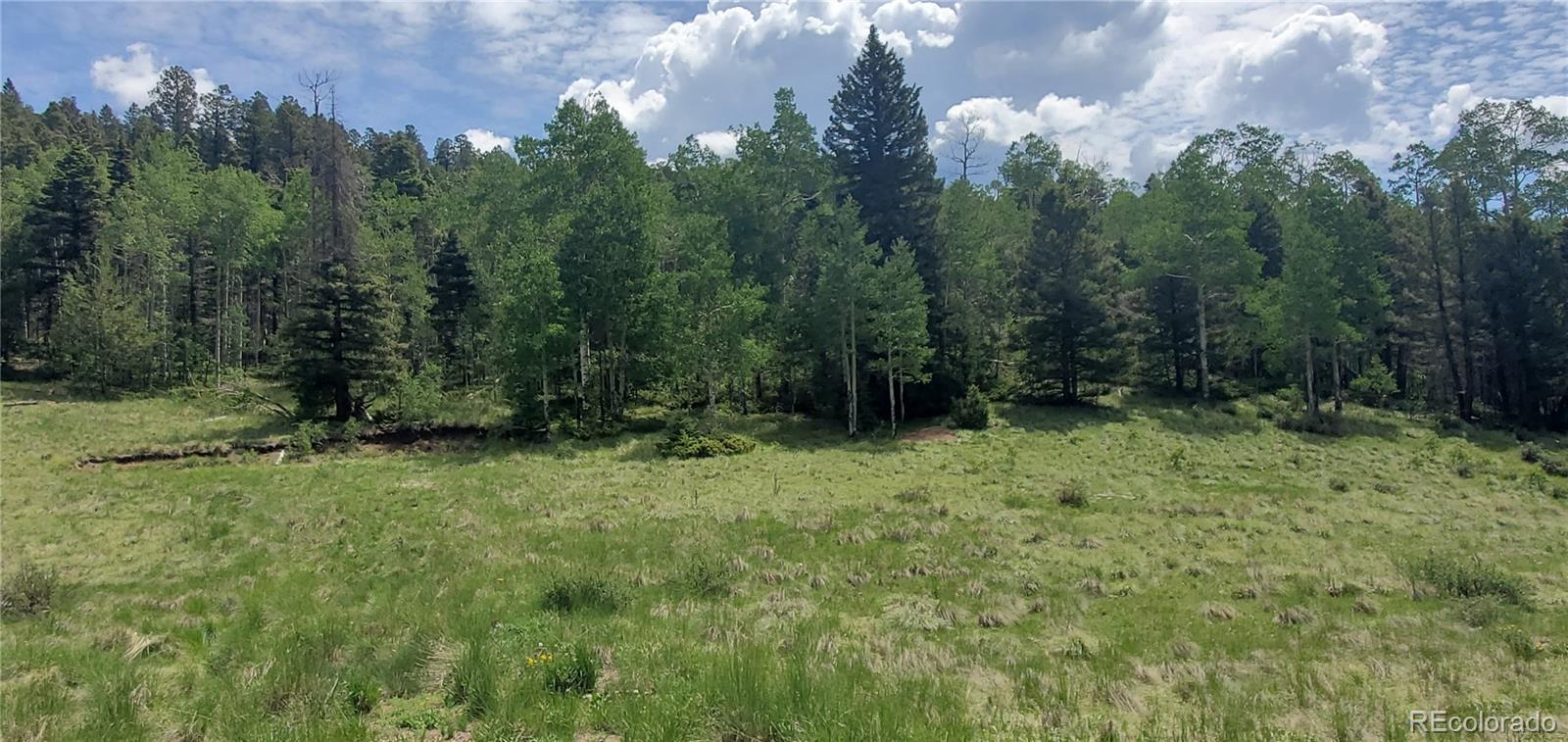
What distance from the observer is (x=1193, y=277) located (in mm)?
42969

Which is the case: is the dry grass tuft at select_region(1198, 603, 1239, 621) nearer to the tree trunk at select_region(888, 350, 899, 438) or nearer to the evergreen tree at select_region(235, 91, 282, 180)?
the tree trunk at select_region(888, 350, 899, 438)

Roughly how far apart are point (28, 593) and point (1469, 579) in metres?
22.8

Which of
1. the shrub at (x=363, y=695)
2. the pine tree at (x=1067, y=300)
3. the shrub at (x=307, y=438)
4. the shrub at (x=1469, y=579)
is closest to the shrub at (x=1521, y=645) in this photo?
the shrub at (x=1469, y=579)

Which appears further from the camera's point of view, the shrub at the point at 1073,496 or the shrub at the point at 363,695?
the shrub at the point at 1073,496

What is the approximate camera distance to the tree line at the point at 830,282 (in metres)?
35.8

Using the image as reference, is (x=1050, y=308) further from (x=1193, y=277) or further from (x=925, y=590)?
(x=925, y=590)

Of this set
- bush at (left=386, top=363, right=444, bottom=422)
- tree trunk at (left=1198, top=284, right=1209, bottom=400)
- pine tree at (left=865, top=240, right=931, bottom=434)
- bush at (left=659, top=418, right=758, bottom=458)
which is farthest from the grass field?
tree trunk at (left=1198, top=284, right=1209, bottom=400)

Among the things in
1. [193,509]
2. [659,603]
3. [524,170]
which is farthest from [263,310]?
[659,603]

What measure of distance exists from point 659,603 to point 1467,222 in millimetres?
51221

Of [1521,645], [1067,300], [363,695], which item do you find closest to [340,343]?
[363,695]

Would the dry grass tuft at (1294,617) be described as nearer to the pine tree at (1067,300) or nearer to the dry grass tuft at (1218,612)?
the dry grass tuft at (1218,612)

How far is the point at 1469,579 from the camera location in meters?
12.2

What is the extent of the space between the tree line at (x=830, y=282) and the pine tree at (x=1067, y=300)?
15cm

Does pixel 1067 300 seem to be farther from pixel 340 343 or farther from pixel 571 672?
pixel 571 672
